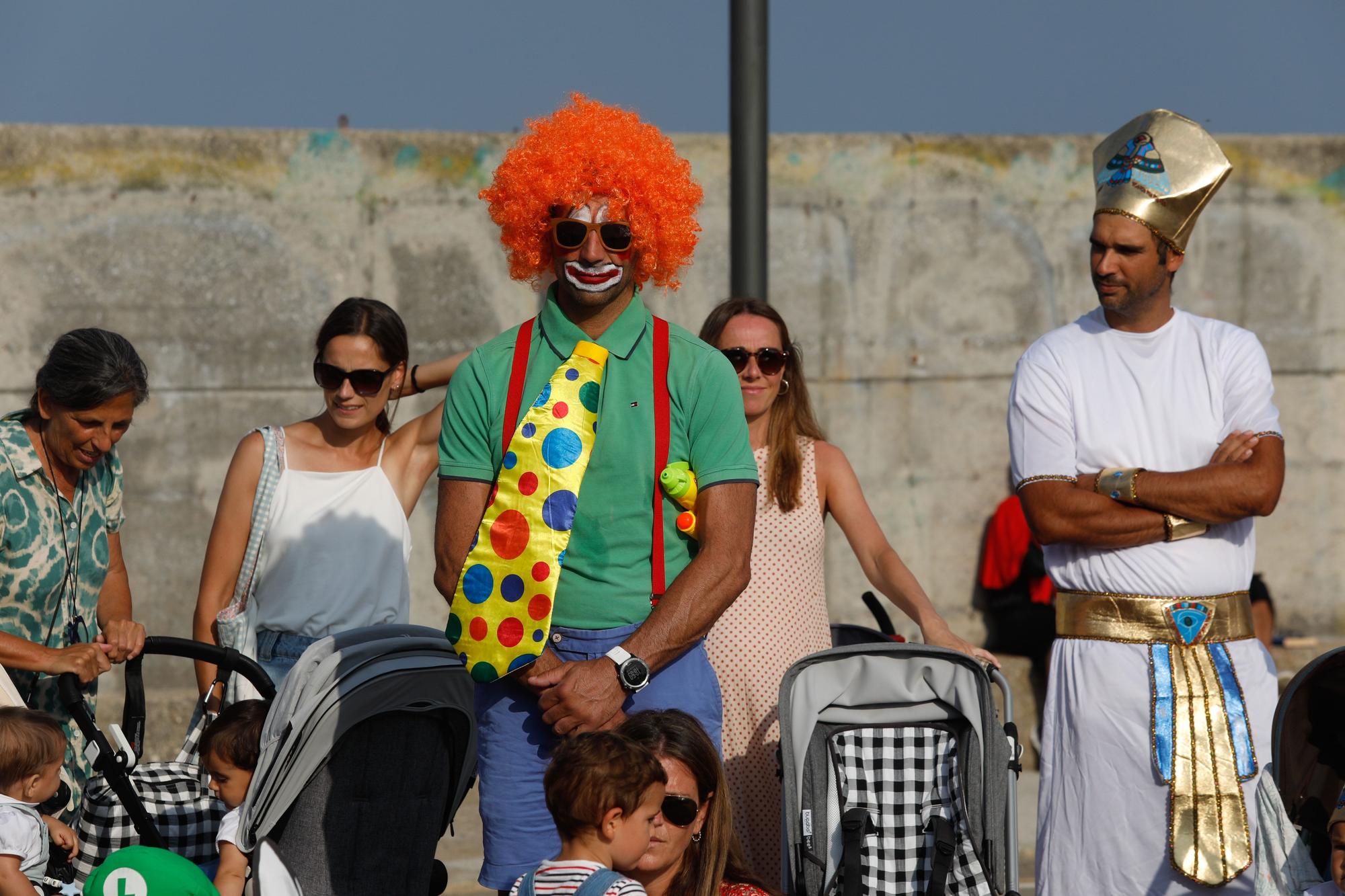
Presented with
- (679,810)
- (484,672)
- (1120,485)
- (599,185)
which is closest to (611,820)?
(679,810)

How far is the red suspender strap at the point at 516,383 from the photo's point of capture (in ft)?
10.5

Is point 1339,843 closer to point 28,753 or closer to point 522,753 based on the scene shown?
point 522,753

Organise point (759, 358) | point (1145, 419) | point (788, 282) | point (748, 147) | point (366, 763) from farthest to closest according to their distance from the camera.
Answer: point (788, 282), point (748, 147), point (759, 358), point (1145, 419), point (366, 763)

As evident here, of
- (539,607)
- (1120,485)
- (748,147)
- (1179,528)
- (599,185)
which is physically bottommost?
(539,607)

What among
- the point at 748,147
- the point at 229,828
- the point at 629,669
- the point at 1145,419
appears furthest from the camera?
the point at 748,147

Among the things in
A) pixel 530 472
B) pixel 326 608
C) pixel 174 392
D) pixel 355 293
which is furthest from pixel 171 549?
pixel 530 472

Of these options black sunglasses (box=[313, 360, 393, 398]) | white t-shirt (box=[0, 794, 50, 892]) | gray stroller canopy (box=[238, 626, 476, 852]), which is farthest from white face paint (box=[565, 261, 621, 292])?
white t-shirt (box=[0, 794, 50, 892])

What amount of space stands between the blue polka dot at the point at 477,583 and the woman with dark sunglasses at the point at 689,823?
1.29 ft

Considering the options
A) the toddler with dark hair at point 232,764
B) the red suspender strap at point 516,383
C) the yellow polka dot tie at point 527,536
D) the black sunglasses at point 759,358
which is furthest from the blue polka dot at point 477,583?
the black sunglasses at point 759,358

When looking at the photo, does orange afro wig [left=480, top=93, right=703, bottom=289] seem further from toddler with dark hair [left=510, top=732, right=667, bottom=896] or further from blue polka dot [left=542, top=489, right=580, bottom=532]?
toddler with dark hair [left=510, top=732, right=667, bottom=896]

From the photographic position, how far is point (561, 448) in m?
3.12

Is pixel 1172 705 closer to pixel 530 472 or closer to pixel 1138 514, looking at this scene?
pixel 1138 514

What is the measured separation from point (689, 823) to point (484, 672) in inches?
22.8

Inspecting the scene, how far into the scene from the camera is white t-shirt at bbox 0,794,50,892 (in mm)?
3408
